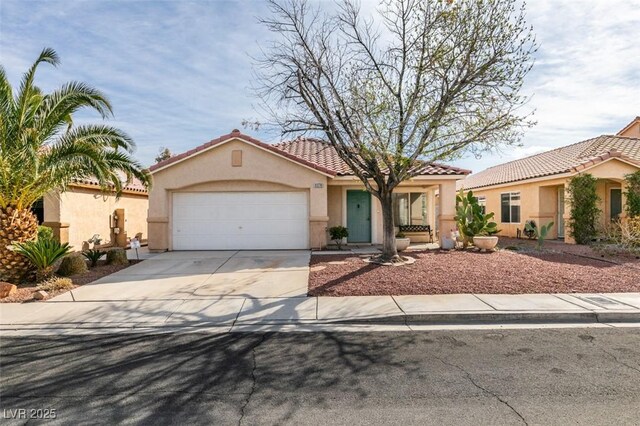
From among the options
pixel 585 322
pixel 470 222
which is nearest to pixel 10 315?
pixel 585 322

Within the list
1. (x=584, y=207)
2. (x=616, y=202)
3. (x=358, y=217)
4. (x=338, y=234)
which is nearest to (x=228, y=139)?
(x=338, y=234)

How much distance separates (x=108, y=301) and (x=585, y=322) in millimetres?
9048

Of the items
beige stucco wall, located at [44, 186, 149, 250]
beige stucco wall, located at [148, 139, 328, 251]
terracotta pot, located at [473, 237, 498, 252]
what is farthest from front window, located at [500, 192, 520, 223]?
beige stucco wall, located at [44, 186, 149, 250]

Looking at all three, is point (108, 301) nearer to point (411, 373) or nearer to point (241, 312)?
point (241, 312)

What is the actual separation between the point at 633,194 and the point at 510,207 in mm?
6240

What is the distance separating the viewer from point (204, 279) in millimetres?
9891

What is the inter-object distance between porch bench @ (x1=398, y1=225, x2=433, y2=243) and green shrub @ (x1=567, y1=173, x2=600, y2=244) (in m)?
6.03

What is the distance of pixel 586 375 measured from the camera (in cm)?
447

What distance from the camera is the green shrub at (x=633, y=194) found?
51.0ft

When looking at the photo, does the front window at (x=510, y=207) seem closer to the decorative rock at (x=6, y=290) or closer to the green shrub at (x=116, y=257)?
the green shrub at (x=116, y=257)

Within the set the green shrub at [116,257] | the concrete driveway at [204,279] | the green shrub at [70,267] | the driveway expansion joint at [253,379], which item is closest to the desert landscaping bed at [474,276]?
the concrete driveway at [204,279]

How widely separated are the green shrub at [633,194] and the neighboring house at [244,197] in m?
6.85

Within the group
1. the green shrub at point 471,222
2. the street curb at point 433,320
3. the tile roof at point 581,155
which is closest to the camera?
the street curb at point 433,320

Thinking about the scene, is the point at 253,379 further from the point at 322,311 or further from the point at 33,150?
the point at 33,150
